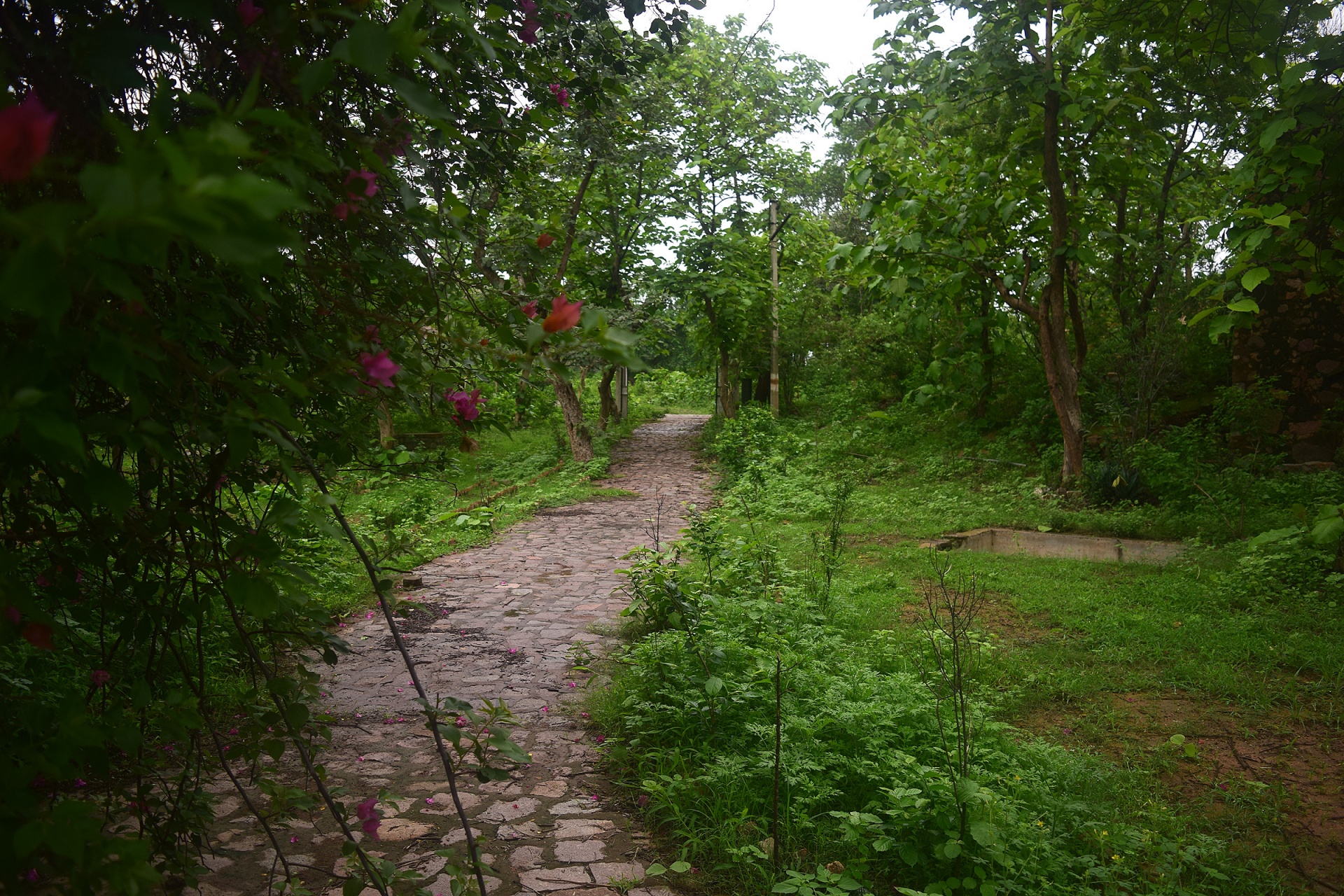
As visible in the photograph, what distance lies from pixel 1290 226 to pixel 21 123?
344 cm

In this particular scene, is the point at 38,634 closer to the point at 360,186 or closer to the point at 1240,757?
the point at 360,186

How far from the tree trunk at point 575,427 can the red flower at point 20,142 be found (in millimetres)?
13099

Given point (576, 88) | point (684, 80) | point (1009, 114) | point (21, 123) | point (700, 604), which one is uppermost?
point (684, 80)

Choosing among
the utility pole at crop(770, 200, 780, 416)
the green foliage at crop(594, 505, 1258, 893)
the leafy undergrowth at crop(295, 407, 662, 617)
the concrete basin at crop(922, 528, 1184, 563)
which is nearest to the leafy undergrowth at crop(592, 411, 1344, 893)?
the green foliage at crop(594, 505, 1258, 893)

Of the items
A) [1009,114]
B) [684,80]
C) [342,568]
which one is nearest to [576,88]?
[342,568]

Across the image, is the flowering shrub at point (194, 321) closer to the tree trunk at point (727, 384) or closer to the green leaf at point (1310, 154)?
the green leaf at point (1310, 154)

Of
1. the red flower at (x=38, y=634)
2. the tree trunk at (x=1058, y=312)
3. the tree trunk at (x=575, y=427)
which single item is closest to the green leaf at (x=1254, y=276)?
the red flower at (x=38, y=634)

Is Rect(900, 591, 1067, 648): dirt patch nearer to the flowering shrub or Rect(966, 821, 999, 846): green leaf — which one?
Rect(966, 821, 999, 846): green leaf

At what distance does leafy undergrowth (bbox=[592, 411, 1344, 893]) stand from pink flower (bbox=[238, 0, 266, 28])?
2390 millimetres

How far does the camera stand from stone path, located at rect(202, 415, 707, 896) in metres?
2.73

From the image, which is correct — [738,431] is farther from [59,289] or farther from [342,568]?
[59,289]

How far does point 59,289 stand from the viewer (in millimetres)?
746

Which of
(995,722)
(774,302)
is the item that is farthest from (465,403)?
(774,302)

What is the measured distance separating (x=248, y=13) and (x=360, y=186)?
12.2 inches
